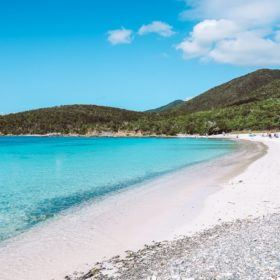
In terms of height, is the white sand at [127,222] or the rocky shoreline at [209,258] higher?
the rocky shoreline at [209,258]

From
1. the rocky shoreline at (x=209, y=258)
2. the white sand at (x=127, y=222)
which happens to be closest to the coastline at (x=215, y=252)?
the rocky shoreline at (x=209, y=258)

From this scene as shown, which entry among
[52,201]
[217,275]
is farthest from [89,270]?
[52,201]

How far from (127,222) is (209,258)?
6.16 m

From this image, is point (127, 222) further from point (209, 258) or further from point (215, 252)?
point (209, 258)

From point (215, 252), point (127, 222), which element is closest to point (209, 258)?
point (215, 252)

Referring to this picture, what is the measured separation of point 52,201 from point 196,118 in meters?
140

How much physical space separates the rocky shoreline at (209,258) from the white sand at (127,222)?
0.88 m

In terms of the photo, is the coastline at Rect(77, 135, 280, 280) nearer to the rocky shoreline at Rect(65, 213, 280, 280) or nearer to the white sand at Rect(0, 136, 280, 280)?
the rocky shoreline at Rect(65, 213, 280, 280)

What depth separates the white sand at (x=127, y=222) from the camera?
34.4 feet

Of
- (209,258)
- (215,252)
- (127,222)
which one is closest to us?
(209,258)

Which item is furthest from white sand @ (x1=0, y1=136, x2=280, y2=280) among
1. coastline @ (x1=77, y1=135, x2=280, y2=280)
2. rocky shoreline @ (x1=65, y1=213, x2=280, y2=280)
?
rocky shoreline @ (x1=65, y1=213, x2=280, y2=280)

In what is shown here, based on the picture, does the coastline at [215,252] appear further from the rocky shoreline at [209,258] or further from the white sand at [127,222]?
the white sand at [127,222]

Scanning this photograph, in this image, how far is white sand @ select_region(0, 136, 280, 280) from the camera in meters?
10.5

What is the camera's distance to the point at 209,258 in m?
8.60
